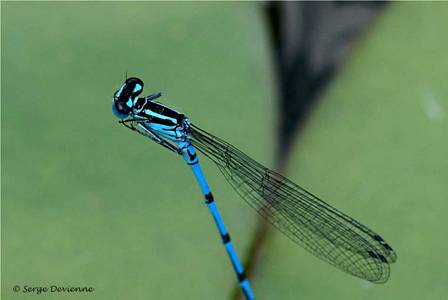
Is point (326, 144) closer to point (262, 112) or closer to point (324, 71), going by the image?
point (262, 112)

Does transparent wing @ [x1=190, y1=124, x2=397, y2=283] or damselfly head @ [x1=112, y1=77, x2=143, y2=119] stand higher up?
damselfly head @ [x1=112, y1=77, x2=143, y2=119]

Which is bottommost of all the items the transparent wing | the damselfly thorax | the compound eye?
the transparent wing

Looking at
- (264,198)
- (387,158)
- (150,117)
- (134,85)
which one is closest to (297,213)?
(264,198)

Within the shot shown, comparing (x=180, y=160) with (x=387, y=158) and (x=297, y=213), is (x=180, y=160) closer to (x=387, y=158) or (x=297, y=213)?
(x=297, y=213)

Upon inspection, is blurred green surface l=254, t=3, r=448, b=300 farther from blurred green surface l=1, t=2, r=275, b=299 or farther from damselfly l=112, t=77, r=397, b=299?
blurred green surface l=1, t=2, r=275, b=299

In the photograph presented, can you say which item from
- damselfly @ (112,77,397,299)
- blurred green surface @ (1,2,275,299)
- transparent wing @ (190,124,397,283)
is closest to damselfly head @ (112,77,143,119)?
damselfly @ (112,77,397,299)

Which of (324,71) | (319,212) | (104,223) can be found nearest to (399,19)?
(324,71)

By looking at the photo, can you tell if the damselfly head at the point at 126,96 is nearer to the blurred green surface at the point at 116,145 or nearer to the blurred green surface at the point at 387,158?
the blurred green surface at the point at 116,145
